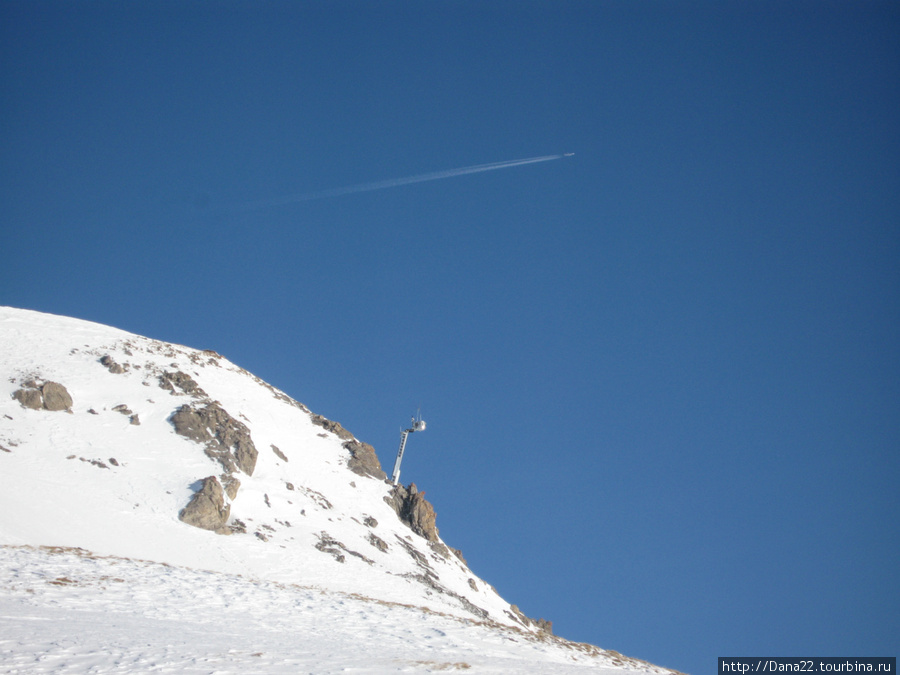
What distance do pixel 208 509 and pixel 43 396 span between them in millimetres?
17962

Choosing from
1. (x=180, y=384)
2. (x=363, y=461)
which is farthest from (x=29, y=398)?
(x=363, y=461)

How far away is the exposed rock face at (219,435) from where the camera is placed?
54.7m

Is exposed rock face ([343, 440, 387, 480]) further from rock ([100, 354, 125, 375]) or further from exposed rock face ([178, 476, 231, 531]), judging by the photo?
rock ([100, 354, 125, 375])

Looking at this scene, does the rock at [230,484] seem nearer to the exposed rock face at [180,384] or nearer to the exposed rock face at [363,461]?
the exposed rock face at [180,384]

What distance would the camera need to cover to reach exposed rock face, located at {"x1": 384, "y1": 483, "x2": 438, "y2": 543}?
65750 millimetres

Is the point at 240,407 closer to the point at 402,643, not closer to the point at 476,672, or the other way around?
the point at 402,643

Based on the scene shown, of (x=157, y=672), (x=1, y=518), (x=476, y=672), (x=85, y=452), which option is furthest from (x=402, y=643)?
(x=85, y=452)

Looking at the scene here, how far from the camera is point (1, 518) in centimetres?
3419

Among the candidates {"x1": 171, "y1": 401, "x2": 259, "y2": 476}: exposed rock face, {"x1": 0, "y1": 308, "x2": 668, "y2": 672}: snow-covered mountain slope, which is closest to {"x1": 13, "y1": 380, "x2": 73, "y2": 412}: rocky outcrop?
{"x1": 0, "y1": 308, "x2": 668, "y2": 672}: snow-covered mountain slope

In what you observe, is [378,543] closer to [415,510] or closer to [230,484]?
[415,510]

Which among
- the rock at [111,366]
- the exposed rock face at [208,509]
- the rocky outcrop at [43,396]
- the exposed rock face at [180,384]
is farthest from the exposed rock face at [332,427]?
the rocky outcrop at [43,396]

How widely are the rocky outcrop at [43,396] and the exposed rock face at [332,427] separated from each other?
2888 centimetres

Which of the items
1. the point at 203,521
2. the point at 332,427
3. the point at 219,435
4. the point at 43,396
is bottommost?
the point at 203,521

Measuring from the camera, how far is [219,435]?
57000mm
